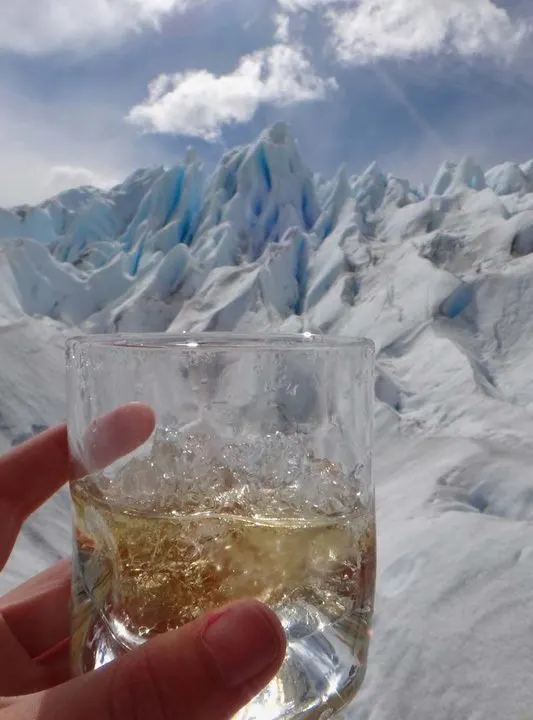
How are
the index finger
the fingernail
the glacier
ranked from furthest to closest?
the glacier → the index finger → the fingernail

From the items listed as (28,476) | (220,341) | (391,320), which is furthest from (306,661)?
(391,320)

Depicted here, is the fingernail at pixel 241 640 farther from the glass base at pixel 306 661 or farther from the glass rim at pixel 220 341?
the glass rim at pixel 220 341

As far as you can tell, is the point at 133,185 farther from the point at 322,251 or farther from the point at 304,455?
the point at 304,455

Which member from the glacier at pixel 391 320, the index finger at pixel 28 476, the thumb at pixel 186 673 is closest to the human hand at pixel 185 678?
the thumb at pixel 186 673

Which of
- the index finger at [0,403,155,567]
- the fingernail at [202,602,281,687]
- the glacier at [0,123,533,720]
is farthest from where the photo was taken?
the glacier at [0,123,533,720]

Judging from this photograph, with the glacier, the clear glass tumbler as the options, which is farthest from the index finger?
the glacier

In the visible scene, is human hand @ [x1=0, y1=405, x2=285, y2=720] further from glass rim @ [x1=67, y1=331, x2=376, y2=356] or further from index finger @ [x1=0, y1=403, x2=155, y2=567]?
index finger @ [x1=0, y1=403, x2=155, y2=567]

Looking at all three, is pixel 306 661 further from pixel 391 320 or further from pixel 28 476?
pixel 391 320
